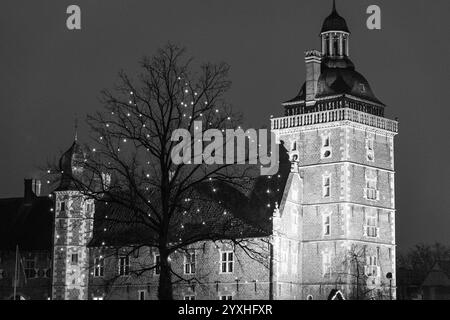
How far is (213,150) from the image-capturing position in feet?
129

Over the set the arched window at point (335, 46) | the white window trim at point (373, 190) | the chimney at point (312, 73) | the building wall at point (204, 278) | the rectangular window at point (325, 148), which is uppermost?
the arched window at point (335, 46)

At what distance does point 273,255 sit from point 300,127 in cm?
980

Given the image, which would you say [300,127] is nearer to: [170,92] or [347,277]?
[347,277]

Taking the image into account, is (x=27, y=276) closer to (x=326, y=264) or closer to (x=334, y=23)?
(x=326, y=264)

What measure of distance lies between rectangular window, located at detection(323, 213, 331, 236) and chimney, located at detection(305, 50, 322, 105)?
7213 millimetres

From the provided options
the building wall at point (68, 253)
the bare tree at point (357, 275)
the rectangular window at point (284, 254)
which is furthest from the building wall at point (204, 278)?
the bare tree at point (357, 275)

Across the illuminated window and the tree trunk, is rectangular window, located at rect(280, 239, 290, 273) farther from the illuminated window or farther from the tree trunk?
the tree trunk

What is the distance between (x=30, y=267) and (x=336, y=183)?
20704 mm

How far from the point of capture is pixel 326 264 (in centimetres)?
6606

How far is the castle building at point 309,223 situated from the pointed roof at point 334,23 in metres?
0.06

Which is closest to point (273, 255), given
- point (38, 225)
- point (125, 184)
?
point (38, 225)

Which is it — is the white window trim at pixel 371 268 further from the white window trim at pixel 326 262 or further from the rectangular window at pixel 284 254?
the rectangular window at pixel 284 254

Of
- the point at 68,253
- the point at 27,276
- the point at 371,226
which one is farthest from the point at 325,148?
the point at 27,276

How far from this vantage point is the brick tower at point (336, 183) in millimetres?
65500
